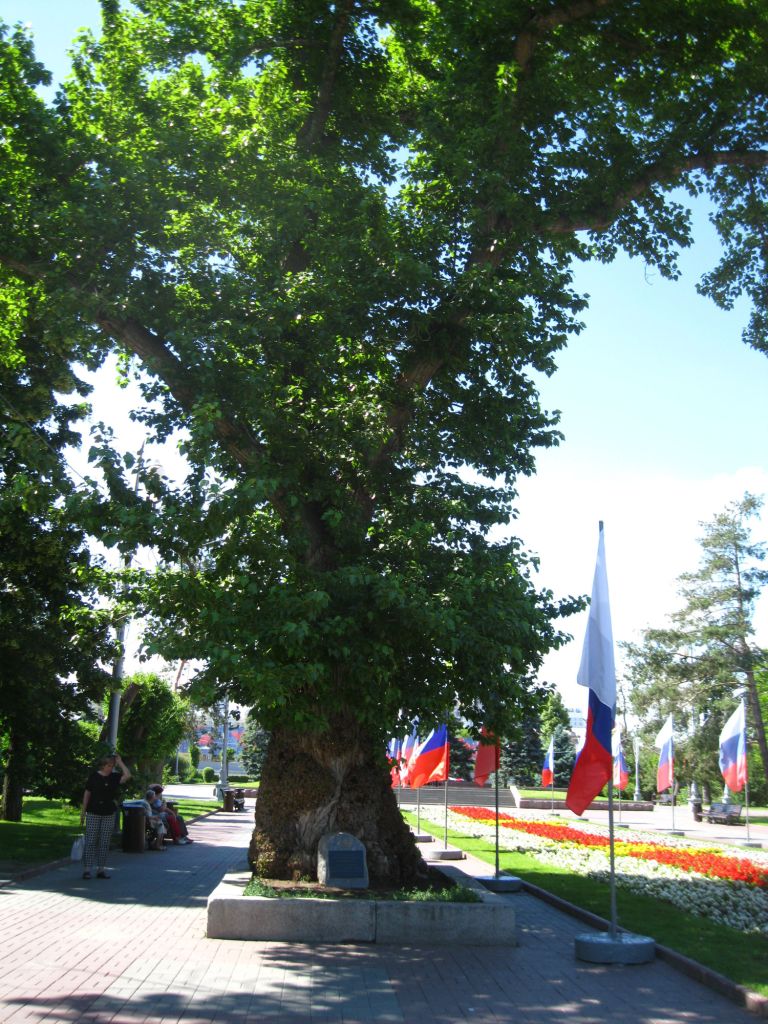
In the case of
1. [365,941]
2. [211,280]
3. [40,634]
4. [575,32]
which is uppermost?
[575,32]

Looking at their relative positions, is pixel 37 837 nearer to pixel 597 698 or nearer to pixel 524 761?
pixel 597 698

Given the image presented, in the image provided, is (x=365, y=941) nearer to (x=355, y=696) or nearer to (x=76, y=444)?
(x=355, y=696)

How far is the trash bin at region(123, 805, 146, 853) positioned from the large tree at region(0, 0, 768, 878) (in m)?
8.24

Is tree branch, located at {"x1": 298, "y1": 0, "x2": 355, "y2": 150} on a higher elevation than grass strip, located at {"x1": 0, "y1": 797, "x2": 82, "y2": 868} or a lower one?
higher

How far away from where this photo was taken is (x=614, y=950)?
31.1 ft

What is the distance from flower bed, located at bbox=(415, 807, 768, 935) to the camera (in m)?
12.9

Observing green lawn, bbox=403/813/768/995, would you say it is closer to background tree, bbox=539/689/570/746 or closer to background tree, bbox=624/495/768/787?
background tree, bbox=624/495/768/787

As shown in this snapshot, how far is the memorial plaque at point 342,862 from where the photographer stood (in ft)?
37.6

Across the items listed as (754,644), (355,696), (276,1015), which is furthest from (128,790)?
(754,644)

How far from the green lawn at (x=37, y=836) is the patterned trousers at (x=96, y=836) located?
41.6 inches

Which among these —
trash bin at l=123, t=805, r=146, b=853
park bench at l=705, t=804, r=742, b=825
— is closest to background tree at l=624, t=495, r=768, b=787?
park bench at l=705, t=804, r=742, b=825

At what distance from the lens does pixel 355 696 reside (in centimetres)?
1157

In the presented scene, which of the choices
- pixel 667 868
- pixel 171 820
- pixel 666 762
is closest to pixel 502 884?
pixel 667 868

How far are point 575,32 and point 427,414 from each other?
5.58m
